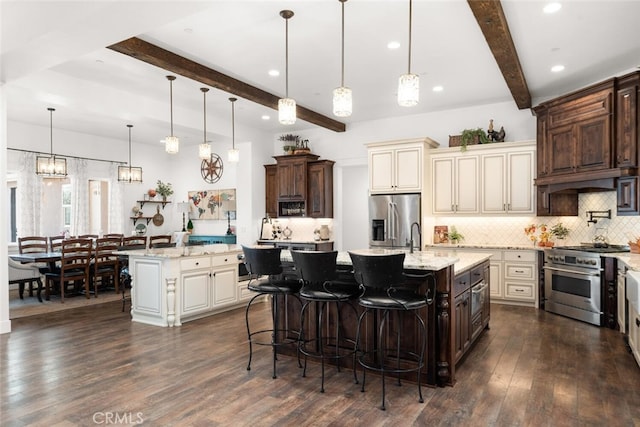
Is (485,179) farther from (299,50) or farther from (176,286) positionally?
(176,286)

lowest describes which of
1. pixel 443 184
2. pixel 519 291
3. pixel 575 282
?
pixel 519 291

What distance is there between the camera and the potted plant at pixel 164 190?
9.76m

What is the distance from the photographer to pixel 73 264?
650 centimetres

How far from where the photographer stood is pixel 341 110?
3207 mm

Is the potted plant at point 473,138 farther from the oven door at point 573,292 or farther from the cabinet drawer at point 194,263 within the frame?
the cabinet drawer at point 194,263

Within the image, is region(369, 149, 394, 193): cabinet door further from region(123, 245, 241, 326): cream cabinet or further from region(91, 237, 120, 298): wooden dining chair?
region(91, 237, 120, 298): wooden dining chair

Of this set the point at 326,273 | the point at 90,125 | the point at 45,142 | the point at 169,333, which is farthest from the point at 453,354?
the point at 45,142

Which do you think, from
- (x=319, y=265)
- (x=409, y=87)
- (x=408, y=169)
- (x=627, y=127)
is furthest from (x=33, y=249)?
(x=627, y=127)

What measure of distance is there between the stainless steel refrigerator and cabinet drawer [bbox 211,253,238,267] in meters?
2.29

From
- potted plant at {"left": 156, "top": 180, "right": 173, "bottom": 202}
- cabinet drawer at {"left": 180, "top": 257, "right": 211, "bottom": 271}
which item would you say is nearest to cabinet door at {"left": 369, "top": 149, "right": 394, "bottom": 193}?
cabinet drawer at {"left": 180, "top": 257, "right": 211, "bottom": 271}

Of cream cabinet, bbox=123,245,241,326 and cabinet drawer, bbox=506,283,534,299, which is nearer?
cream cabinet, bbox=123,245,241,326

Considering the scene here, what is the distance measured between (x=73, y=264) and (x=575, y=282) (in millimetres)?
7080

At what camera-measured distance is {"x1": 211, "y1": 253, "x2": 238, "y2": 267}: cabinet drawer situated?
5417 mm

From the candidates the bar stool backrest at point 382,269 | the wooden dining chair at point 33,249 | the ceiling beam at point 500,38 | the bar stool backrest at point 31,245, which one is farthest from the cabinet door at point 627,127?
the bar stool backrest at point 31,245
